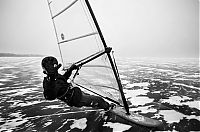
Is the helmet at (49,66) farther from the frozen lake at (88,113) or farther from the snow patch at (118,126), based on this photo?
the snow patch at (118,126)

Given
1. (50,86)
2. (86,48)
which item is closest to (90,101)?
(50,86)

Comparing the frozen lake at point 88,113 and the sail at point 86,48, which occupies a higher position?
the sail at point 86,48

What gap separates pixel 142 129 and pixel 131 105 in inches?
51.4

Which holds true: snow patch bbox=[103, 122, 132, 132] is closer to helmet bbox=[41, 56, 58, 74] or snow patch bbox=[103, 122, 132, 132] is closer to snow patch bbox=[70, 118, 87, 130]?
snow patch bbox=[70, 118, 87, 130]

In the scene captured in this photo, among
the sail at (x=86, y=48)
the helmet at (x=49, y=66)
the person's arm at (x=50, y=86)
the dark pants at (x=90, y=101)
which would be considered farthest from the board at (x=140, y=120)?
the helmet at (x=49, y=66)

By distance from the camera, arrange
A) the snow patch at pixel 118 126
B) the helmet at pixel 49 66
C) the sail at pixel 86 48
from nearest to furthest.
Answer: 1. the helmet at pixel 49 66
2. the snow patch at pixel 118 126
3. the sail at pixel 86 48

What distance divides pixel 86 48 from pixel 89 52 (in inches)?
5.9

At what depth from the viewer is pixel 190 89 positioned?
565 centimetres

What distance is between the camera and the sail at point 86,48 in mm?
3072

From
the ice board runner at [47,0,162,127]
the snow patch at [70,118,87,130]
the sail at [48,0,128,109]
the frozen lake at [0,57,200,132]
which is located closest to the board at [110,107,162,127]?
the ice board runner at [47,0,162,127]

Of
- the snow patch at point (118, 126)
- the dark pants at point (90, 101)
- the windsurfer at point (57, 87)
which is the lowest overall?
the snow patch at point (118, 126)

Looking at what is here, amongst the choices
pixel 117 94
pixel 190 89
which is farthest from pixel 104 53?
pixel 190 89

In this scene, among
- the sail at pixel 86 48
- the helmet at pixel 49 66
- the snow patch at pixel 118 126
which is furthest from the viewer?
the sail at pixel 86 48

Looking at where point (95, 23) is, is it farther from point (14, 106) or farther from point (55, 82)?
point (14, 106)
